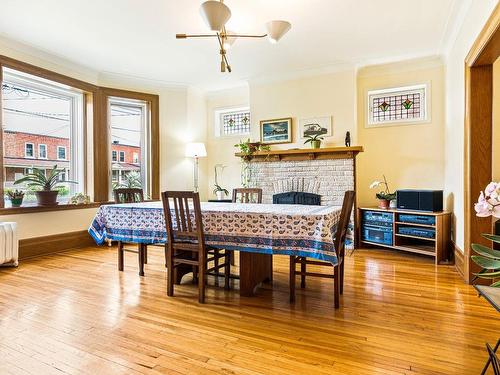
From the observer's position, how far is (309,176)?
16.6ft

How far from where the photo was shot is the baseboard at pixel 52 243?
13.4 ft

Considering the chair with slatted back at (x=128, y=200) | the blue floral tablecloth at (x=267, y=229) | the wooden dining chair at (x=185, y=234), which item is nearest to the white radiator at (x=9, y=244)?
the chair with slatted back at (x=128, y=200)

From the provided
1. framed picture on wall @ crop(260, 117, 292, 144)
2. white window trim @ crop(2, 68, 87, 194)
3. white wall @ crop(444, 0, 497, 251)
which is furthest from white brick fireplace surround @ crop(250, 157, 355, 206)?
white window trim @ crop(2, 68, 87, 194)

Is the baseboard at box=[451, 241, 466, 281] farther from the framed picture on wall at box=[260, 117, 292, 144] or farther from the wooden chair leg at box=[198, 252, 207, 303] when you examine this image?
the framed picture on wall at box=[260, 117, 292, 144]

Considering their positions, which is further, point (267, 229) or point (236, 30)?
point (236, 30)

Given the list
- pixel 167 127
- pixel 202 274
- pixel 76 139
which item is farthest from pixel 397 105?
pixel 76 139

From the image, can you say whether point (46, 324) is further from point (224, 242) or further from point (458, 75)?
point (458, 75)

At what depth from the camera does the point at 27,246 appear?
13.4 ft

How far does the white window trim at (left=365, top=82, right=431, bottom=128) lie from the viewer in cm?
467

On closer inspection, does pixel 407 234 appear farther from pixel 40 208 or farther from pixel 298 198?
pixel 40 208

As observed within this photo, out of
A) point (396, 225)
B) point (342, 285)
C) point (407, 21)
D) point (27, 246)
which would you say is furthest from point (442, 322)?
point (27, 246)

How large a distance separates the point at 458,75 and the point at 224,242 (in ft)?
10.6

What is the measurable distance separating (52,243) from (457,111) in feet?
18.0

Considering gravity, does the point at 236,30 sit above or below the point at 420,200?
above
